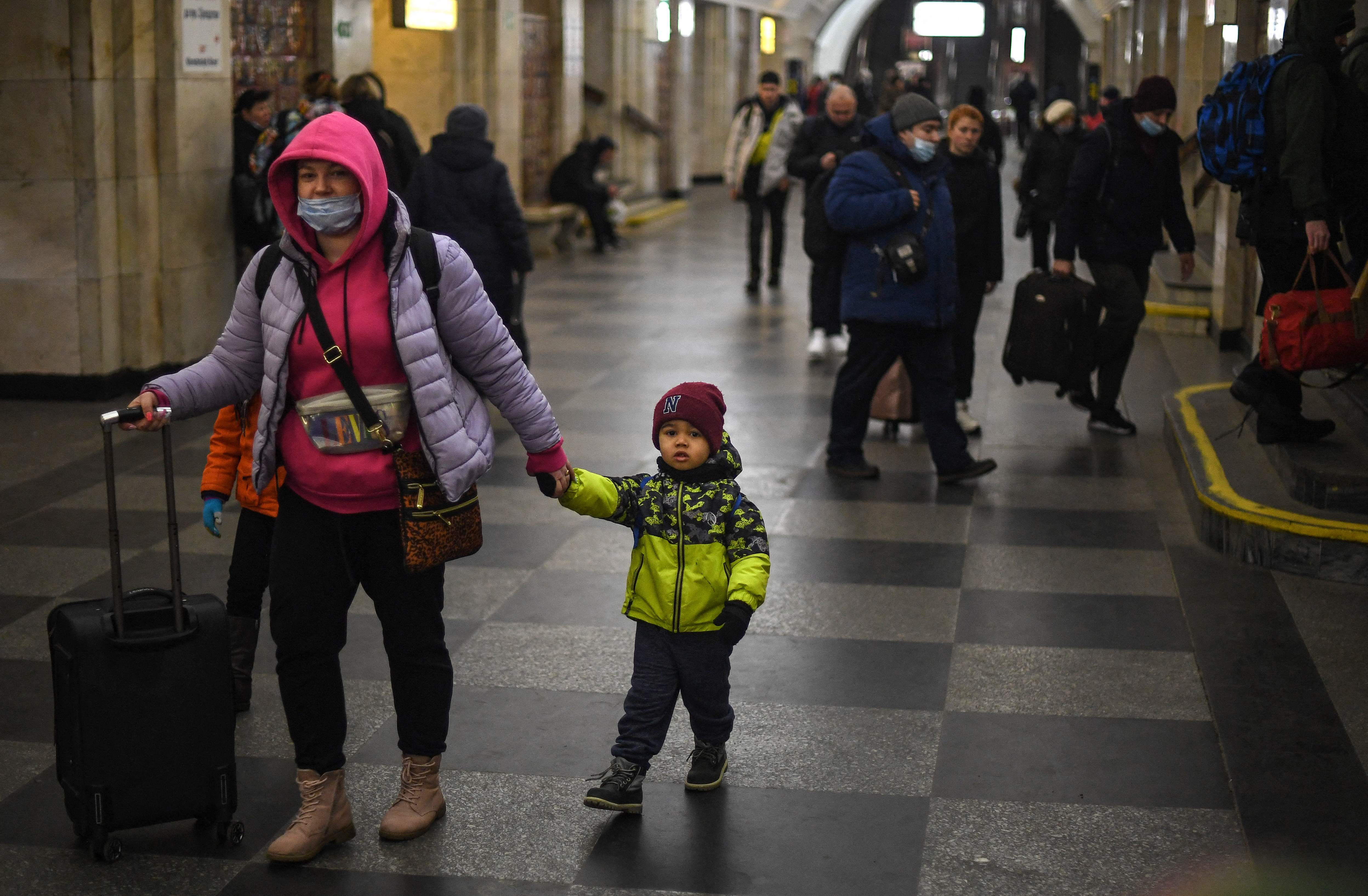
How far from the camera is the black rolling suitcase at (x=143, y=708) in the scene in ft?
11.7

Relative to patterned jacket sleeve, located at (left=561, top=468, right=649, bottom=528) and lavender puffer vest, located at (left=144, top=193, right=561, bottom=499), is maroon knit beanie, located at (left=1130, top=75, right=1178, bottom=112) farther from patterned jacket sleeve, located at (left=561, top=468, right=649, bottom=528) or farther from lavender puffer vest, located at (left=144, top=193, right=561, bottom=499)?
lavender puffer vest, located at (left=144, top=193, right=561, bottom=499)

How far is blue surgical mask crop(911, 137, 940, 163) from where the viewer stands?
23.2ft

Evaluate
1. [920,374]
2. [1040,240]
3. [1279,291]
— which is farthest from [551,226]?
[1279,291]

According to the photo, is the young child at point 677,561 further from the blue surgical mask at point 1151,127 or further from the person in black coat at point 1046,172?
the person in black coat at point 1046,172

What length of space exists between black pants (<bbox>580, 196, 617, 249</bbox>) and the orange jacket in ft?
46.8

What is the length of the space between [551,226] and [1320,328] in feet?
42.5

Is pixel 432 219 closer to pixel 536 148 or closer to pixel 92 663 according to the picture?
pixel 92 663

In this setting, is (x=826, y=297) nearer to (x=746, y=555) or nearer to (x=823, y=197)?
(x=823, y=197)

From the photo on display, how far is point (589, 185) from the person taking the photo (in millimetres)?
18375

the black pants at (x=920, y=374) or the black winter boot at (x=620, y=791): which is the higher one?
the black pants at (x=920, y=374)

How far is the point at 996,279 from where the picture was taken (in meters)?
8.48

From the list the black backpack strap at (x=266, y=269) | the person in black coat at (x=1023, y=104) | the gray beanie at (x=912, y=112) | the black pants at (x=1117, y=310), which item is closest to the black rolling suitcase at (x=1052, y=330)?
the black pants at (x=1117, y=310)

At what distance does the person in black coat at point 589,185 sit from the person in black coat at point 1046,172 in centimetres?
575

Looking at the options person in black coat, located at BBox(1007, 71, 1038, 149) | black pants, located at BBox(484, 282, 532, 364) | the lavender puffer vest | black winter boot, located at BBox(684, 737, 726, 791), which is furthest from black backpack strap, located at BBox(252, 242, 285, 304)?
person in black coat, located at BBox(1007, 71, 1038, 149)
